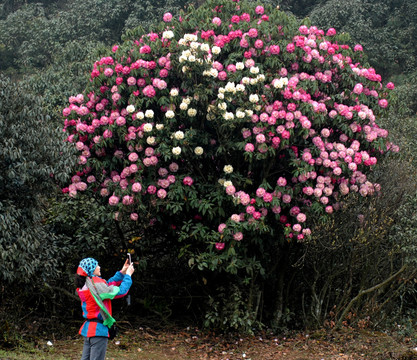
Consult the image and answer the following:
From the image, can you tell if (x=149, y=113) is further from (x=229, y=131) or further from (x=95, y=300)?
(x=95, y=300)

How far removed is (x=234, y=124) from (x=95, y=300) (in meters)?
3.56

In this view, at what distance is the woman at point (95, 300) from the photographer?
478 cm

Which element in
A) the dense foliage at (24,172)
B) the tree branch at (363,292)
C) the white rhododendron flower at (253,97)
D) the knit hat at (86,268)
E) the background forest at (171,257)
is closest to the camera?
the knit hat at (86,268)

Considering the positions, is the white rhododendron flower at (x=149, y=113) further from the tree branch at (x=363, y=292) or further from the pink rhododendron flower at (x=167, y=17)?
the tree branch at (x=363, y=292)

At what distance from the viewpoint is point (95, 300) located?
4754mm

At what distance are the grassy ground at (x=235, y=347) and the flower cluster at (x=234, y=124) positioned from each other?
1743 millimetres

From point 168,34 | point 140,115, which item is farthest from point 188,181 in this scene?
point 168,34

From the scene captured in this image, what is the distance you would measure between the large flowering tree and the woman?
282 centimetres

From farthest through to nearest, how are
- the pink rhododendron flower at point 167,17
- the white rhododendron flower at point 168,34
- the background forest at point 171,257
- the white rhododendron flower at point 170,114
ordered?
the pink rhododendron flower at point 167,17
the white rhododendron flower at point 168,34
the white rhododendron flower at point 170,114
the background forest at point 171,257

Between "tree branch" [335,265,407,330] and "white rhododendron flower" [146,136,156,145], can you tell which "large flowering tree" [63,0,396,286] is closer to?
"white rhododendron flower" [146,136,156,145]

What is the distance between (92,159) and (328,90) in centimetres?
363

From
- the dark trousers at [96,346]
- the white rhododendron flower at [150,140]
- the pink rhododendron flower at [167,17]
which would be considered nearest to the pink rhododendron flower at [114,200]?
the white rhododendron flower at [150,140]

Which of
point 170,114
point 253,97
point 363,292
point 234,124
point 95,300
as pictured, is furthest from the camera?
point 363,292

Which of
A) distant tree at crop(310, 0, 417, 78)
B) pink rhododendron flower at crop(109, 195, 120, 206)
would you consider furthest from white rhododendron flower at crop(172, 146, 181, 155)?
distant tree at crop(310, 0, 417, 78)
